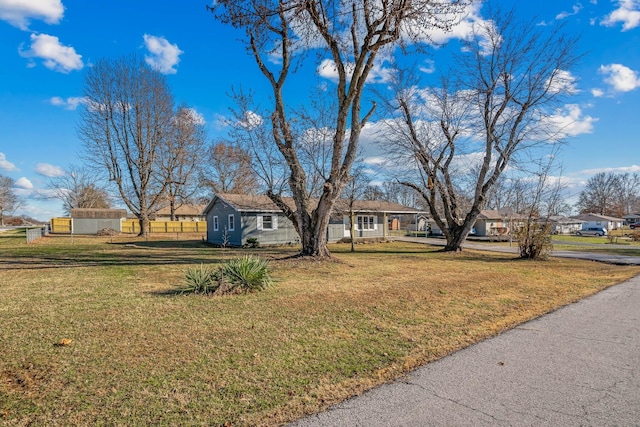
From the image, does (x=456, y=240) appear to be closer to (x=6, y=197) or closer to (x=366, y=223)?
(x=366, y=223)

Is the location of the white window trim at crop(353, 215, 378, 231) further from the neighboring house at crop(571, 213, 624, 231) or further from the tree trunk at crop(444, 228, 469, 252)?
the neighboring house at crop(571, 213, 624, 231)

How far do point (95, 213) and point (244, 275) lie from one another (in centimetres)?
3816

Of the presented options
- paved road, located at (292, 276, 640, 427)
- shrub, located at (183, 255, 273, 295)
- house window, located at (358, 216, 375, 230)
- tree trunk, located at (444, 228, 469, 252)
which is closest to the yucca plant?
shrub, located at (183, 255, 273, 295)

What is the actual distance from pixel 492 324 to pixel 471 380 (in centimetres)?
238

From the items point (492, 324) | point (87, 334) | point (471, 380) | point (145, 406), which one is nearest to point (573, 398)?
point (471, 380)

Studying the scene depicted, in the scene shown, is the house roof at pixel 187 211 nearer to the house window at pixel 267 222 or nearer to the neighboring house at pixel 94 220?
the neighboring house at pixel 94 220

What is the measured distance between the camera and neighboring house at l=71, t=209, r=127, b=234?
1486 inches

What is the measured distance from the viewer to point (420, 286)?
8789mm

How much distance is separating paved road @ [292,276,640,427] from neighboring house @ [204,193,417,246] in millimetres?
16644

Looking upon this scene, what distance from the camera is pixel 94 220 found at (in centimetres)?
3834

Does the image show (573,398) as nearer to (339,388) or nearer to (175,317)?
(339,388)

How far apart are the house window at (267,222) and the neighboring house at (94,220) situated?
2357 centimetres

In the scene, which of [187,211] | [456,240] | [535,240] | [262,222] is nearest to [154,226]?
[187,211]

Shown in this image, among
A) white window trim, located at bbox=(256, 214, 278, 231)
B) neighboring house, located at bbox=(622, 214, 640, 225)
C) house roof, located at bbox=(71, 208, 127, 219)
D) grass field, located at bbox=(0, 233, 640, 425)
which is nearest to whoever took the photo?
grass field, located at bbox=(0, 233, 640, 425)
